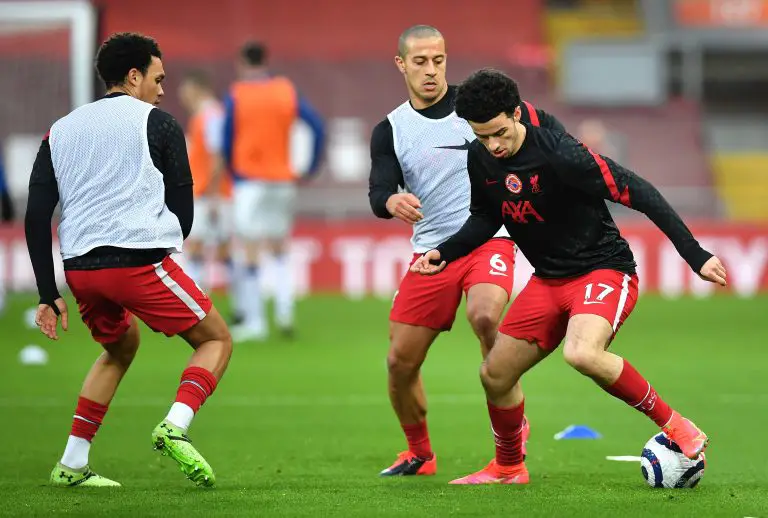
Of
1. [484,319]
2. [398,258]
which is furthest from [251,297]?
[484,319]

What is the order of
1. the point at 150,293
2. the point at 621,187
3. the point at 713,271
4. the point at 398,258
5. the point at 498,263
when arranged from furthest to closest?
the point at 398,258 < the point at 498,263 < the point at 150,293 < the point at 621,187 < the point at 713,271

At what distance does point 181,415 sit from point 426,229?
6.31ft

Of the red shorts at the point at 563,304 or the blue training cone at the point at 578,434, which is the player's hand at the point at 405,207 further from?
the blue training cone at the point at 578,434

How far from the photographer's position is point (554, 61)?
1163 inches

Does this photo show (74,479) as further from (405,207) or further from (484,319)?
(484,319)

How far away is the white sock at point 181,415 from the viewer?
6.23 m

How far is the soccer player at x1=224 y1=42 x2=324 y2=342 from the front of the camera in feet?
47.8

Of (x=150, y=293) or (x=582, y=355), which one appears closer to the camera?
(x=582, y=355)

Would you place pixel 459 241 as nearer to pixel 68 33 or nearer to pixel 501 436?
pixel 501 436

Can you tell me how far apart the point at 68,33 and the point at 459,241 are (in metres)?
10.8

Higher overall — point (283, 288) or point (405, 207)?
point (405, 207)

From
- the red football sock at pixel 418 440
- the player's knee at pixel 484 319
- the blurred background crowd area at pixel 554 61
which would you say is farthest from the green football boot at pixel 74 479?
the blurred background crowd area at pixel 554 61

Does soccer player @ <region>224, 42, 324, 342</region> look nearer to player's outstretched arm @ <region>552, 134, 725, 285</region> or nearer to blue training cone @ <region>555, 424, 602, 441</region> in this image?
blue training cone @ <region>555, 424, 602, 441</region>

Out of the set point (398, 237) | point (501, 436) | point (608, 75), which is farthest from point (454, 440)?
point (608, 75)
